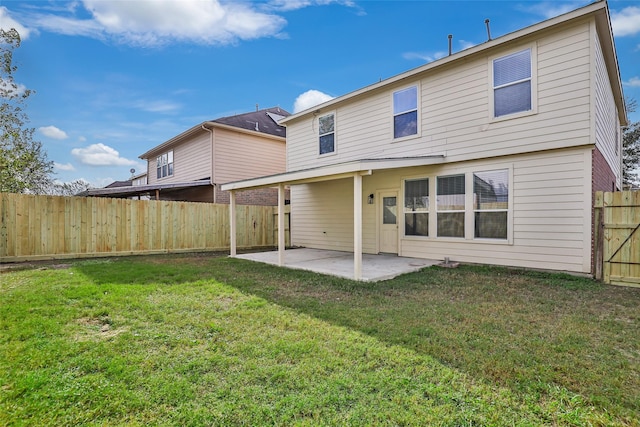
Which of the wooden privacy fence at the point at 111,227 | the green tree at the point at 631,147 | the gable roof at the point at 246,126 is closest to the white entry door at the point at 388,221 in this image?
the wooden privacy fence at the point at 111,227

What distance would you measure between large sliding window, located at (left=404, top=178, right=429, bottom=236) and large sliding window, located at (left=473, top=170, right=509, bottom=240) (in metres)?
1.28

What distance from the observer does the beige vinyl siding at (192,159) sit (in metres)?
14.6

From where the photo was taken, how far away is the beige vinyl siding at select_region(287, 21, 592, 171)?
20.2 ft

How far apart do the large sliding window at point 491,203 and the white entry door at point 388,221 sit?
232 centimetres

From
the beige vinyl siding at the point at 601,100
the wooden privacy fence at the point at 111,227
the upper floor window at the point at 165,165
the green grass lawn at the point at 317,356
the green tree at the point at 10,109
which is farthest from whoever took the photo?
the upper floor window at the point at 165,165

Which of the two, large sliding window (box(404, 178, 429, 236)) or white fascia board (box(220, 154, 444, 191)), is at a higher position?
white fascia board (box(220, 154, 444, 191))

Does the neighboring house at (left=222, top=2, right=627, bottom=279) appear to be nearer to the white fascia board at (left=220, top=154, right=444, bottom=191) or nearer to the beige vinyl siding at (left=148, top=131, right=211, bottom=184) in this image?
the white fascia board at (left=220, top=154, right=444, bottom=191)

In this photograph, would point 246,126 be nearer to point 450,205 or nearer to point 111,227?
point 111,227

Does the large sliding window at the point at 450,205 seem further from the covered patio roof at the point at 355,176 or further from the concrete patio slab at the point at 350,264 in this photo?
the concrete patio slab at the point at 350,264

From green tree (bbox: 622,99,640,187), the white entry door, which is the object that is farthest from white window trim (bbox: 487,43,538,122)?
green tree (bbox: 622,99,640,187)

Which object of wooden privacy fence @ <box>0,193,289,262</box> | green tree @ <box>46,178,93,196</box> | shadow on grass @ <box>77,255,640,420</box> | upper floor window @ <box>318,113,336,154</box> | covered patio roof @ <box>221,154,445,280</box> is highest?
upper floor window @ <box>318,113,336,154</box>

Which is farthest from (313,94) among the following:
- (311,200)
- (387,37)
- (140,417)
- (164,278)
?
(140,417)

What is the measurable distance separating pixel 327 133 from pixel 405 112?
10.0 feet

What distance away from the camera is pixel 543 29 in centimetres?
633
